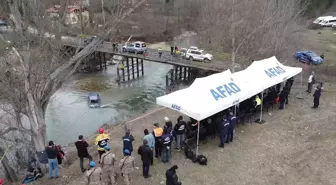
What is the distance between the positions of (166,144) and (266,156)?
3.87 meters

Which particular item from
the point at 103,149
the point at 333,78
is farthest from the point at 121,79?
the point at 103,149

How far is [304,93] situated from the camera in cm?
1858

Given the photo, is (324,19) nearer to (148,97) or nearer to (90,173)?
(148,97)

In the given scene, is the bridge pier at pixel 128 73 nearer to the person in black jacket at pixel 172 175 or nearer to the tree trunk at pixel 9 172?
the tree trunk at pixel 9 172

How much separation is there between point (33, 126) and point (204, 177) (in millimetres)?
6716

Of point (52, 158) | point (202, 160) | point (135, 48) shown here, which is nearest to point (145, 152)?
point (202, 160)

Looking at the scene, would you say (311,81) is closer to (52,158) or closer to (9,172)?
(52,158)

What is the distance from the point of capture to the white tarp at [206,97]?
37.7 ft

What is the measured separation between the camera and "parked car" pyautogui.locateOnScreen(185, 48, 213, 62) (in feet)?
102

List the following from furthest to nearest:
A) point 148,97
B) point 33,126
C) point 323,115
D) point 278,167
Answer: point 148,97 → point 323,115 → point 33,126 → point 278,167

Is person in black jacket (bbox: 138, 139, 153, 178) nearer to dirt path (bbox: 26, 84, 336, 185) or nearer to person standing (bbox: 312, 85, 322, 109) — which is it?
dirt path (bbox: 26, 84, 336, 185)

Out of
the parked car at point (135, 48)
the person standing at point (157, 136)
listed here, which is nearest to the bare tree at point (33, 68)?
the person standing at point (157, 136)

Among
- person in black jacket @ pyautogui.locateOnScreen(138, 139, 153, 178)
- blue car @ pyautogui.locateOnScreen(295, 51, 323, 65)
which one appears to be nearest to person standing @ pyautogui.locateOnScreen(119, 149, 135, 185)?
person in black jacket @ pyautogui.locateOnScreen(138, 139, 153, 178)

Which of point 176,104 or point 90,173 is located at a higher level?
point 176,104
